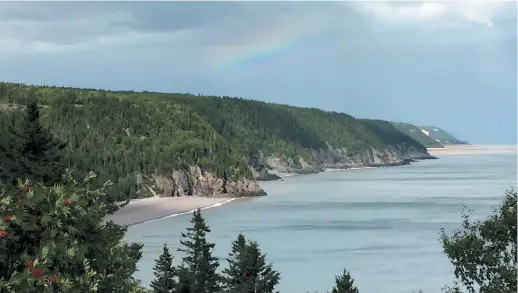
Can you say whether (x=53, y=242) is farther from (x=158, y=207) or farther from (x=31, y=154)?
(x=158, y=207)

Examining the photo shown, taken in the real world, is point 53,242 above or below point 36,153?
below

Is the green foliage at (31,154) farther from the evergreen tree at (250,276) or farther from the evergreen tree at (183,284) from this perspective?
the evergreen tree at (250,276)

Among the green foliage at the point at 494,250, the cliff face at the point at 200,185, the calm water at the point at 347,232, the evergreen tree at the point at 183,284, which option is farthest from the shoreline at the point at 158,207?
the green foliage at the point at 494,250

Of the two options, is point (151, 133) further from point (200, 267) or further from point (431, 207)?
point (200, 267)

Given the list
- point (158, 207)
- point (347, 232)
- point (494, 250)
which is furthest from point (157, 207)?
point (494, 250)

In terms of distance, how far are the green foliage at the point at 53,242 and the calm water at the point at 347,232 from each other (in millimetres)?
28748

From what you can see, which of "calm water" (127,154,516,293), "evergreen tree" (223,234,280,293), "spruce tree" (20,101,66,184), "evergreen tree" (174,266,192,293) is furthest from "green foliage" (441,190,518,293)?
"calm water" (127,154,516,293)

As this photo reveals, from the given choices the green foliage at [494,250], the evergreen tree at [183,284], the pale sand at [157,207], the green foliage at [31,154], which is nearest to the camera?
the green foliage at [31,154]

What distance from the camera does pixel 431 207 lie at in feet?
305

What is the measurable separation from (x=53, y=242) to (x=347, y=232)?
195 ft

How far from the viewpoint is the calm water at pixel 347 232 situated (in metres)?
46.0

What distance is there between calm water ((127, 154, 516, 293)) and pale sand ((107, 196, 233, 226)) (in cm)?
365

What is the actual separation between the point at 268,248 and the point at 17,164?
41942 millimetres

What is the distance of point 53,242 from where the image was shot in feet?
39.9
